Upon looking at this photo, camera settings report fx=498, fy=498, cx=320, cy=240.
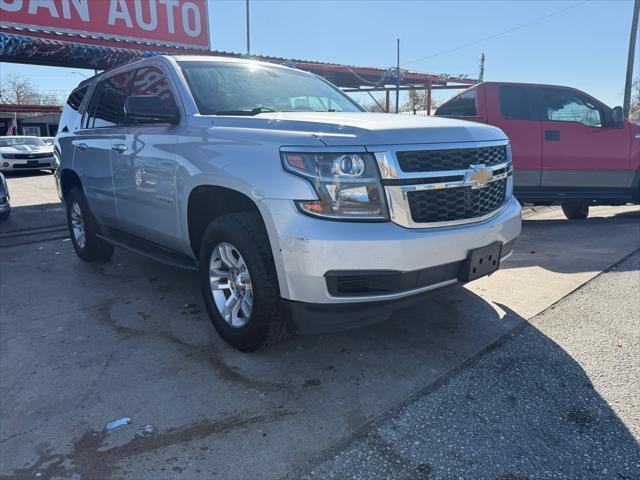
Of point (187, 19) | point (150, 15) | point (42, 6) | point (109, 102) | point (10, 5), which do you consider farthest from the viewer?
point (187, 19)

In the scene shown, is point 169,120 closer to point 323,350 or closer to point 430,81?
point 323,350

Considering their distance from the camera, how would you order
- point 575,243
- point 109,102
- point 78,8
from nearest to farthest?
point 109,102 → point 575,243 → point 78,8

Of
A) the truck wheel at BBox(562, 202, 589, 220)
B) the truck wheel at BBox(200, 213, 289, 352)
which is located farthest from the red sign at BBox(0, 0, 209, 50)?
the truck wheel at BBox(200, 213, 289, 352)

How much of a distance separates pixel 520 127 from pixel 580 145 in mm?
899

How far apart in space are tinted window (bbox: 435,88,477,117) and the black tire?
5039 mm

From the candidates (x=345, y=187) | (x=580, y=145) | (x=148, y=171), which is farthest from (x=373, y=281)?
(x=580, y=145)

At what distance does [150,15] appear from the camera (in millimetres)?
15391

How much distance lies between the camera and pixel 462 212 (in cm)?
286

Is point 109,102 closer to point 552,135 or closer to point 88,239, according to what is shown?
point 88,239

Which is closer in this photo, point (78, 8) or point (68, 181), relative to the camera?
point (68, 181)

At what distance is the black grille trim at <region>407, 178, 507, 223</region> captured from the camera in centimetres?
266

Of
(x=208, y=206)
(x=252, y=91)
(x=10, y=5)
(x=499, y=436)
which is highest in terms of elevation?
(x=10, y=5)

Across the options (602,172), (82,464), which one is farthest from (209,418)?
(602,172)

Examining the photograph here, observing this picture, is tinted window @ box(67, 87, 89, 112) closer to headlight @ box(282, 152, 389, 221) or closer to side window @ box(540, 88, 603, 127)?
headlight @ box(282, 152, 389, 221)
